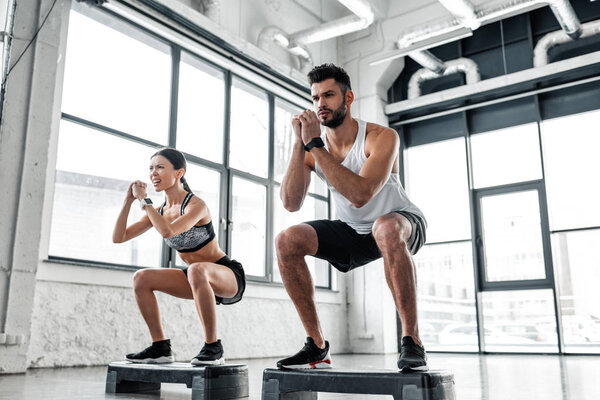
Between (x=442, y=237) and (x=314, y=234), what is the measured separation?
17.1 ft

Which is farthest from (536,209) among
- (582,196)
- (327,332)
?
(327,332)

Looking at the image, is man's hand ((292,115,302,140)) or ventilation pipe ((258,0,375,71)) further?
ventilation pipe ((258,0,375,71))

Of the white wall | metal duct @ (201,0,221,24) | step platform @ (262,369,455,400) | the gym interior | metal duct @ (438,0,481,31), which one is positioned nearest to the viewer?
step platform @ (262,369,455,400)

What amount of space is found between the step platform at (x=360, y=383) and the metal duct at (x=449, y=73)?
5.70 meters

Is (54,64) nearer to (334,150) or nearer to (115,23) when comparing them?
(115,23)

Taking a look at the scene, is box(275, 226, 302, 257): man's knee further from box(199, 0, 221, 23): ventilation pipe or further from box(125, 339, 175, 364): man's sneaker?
box(199, 0, 221, 23): ventilation pipe

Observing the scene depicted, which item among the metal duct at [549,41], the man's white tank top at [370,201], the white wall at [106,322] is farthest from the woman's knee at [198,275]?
the metal duct at [549,41]

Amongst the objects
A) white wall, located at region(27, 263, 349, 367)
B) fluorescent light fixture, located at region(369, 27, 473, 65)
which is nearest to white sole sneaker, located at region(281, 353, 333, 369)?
white wall, located at region(27, 263, 349, 367)

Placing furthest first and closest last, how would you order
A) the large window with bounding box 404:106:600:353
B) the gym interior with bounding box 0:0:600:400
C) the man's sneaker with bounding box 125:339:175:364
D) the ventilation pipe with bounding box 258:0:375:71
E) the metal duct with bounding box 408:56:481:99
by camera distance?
1. the metal duct with bounding box 408:56:481:99
2. the large window with bounding box 404:106:600:353
3. the ventilation pipe with bounding box 258:0:375:71
4. the gym interior with bounding box 0:0:600:400
5. the man's sneaker with bounding box 125:339:175:364

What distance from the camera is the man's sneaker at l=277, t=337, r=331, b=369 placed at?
1890 millimetres

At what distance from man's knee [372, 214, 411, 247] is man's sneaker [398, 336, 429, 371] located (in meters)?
0.30

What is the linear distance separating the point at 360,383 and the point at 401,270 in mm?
374

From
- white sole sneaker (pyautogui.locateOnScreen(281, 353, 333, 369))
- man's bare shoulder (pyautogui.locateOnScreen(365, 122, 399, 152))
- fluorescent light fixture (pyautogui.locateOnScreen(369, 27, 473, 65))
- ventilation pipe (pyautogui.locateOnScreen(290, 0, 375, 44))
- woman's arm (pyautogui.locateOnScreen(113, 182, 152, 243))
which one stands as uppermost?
ventilation pipe (pyautogui.locateOnScreen(290, 0, 375, 44))

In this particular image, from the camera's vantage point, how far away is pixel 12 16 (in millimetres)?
3609
